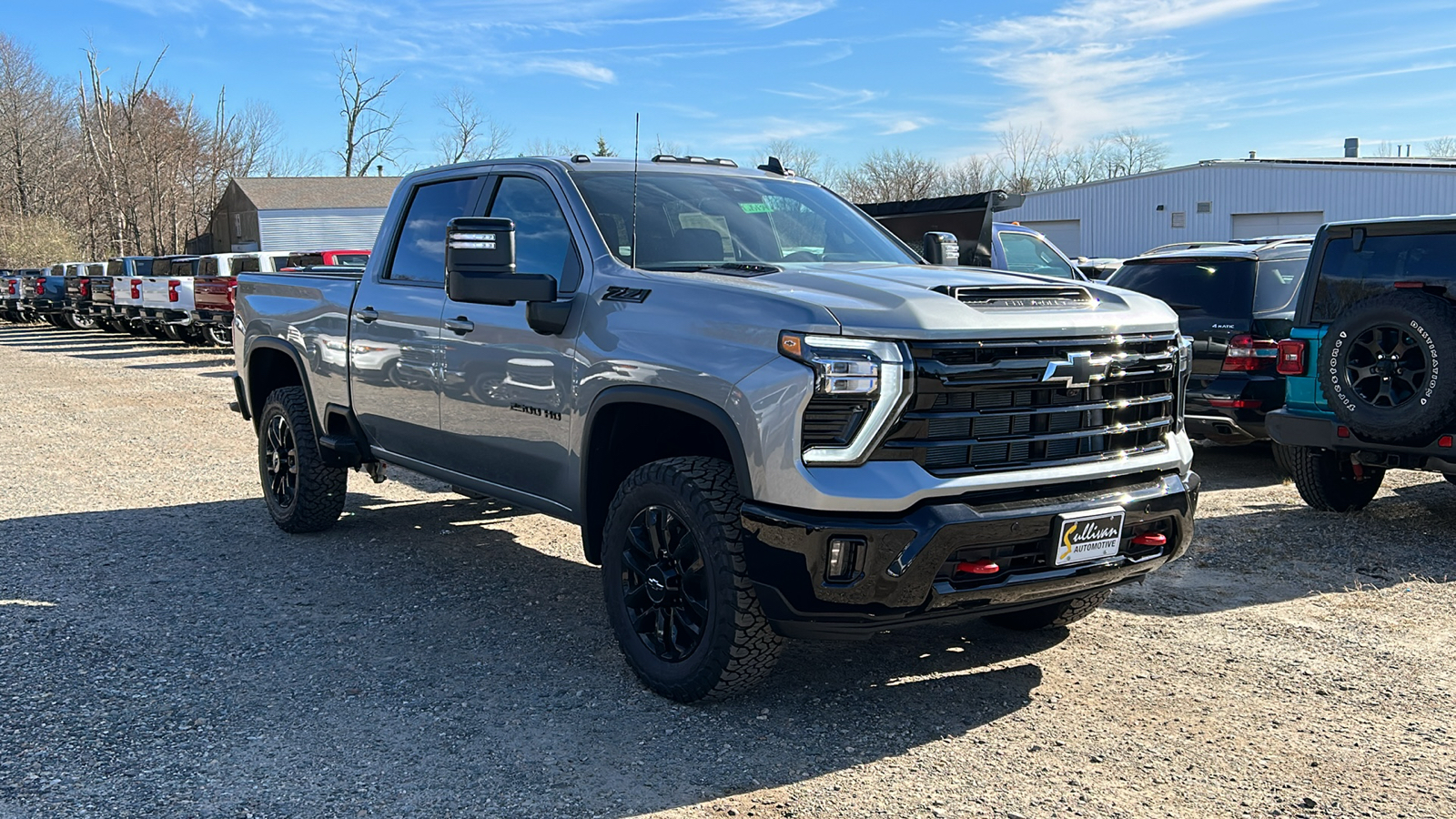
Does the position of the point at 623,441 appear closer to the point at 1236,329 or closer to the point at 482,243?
the point at 482,243

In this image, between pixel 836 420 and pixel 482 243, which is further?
pixel 482 243

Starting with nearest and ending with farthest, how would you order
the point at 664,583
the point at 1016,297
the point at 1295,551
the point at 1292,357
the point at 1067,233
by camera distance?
the point at 1016,297
the point at 664,583
the point at 1295,551
the point at 1292,357
the point at 1067,233

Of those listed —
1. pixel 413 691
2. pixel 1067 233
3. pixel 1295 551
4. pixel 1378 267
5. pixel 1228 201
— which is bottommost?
pixel 413 691

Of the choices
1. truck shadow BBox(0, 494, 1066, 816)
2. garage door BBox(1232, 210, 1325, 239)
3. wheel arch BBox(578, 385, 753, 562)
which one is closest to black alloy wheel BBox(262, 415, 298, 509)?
truck shadow BBox(0, 494, 1066, 816)

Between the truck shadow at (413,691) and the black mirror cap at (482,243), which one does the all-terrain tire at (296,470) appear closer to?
the truck shadow at (413,691)

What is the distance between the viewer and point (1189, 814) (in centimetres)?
347

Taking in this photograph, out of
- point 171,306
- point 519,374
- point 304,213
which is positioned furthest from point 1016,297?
point 304,213

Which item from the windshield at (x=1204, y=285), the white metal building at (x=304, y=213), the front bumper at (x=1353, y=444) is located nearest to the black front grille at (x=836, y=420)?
the front bumper at (x=1353, y=444)

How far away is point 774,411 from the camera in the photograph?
3795mm

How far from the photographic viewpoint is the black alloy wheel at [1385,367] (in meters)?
6.42

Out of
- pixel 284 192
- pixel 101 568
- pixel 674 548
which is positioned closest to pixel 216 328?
pixel 101 568

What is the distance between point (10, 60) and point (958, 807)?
263 feet

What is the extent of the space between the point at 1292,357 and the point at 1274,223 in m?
33.2

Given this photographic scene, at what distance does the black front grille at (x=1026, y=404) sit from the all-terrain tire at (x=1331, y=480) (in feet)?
12.2
